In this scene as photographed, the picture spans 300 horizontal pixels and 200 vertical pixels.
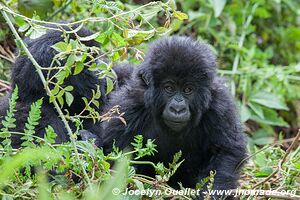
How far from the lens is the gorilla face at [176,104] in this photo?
15.8 ft

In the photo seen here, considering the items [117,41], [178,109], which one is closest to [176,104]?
[178,109]

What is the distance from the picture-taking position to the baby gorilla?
15.9 ft

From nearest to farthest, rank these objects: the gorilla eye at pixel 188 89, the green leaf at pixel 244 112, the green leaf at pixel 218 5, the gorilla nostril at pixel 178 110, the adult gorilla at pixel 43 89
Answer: the gorilla nostril at pixel 178 110 → the gorilla eye at pixel 188 89 → the adult gorilla at pixel 43 89 → the green leaf at pixel 244 112 → the green leaf at pixel 218 5

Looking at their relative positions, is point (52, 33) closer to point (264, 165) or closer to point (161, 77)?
point (161, 77)

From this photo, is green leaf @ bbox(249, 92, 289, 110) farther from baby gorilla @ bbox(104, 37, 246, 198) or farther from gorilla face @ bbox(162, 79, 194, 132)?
gorilla face @ bbox(162, 79, 194, 132)

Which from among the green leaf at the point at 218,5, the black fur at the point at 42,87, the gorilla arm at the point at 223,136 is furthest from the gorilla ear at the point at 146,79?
the green leaf at the point at 218,5

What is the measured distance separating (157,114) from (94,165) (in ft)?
3.39

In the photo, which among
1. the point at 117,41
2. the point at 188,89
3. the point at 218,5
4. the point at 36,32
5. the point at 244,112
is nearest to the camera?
the point at 36,32

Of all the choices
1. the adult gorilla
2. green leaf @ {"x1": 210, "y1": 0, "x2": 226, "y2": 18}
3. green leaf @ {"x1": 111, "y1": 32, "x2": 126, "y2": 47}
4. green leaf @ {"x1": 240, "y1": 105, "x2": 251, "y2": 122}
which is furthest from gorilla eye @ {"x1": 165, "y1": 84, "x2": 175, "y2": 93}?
green leaf @ {"x1": 210, "y1": 0, "x2": 226, "y2": 18}

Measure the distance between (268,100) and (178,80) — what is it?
283cm

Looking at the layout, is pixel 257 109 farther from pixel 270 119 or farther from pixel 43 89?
pixel 43 89

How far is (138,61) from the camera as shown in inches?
243

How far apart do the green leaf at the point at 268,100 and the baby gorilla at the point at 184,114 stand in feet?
7.14

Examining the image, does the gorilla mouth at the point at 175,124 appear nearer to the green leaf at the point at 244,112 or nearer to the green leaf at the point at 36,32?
the green leaf at the point at 36,32
